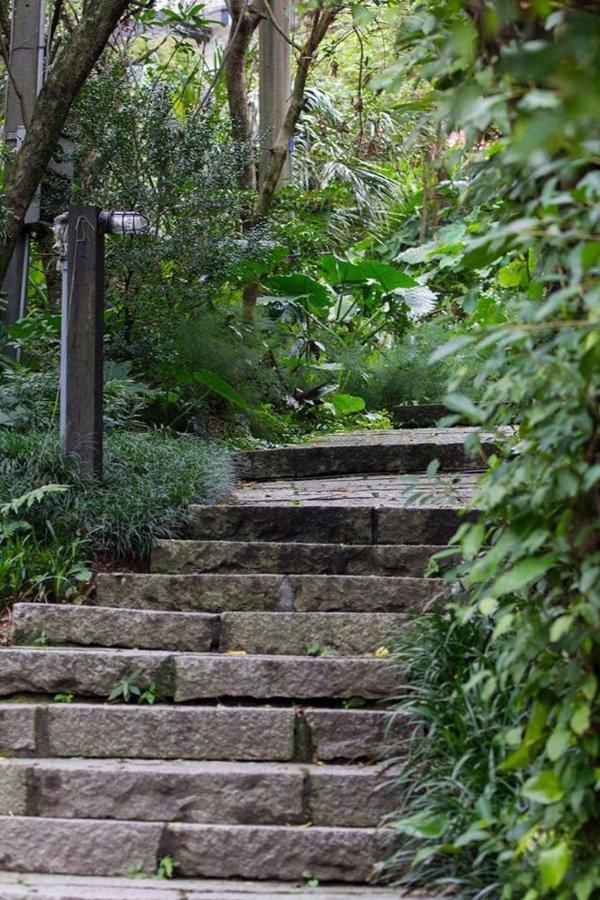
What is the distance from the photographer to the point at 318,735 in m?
4.02

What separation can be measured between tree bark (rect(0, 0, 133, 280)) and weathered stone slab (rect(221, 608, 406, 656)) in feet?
10.9

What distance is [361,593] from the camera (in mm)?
4652

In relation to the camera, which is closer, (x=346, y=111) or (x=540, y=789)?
(x=540, y=789)

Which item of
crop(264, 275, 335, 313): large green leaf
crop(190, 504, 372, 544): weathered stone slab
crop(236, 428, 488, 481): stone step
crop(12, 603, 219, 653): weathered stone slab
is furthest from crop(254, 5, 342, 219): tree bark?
crop(12, 603, 219, 653): weathered stone slab

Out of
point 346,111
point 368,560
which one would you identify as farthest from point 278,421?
point 346,111

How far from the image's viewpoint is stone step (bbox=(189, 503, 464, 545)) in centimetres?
523

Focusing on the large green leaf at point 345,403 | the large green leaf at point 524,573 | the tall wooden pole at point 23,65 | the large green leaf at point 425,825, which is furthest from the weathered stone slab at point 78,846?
the large green leaf at point 345,403

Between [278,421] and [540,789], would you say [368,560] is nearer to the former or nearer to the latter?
[540,789]

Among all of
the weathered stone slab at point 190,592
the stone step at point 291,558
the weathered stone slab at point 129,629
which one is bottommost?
the weathered stone slab at point 129,629

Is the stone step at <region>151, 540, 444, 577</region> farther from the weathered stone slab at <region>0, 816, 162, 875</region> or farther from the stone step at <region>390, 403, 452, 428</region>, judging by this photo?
the stone step at <region>390, 403, 452, 428</region>

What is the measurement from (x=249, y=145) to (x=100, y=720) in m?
4.47

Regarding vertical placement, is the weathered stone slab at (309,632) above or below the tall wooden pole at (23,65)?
below

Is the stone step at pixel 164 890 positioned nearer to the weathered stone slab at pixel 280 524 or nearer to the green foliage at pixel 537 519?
the green foliage at pixel 537 519

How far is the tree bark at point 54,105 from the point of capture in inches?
266
